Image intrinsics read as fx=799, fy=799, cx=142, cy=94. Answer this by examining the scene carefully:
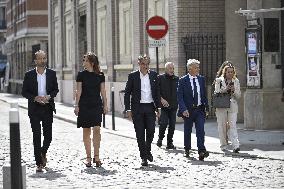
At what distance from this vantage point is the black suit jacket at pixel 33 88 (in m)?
12.9

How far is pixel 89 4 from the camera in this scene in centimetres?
3491

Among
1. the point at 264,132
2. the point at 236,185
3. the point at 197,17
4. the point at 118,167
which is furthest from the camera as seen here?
the point at 197,17

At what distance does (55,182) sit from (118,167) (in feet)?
6.34

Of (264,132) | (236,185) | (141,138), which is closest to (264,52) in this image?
(264,132)

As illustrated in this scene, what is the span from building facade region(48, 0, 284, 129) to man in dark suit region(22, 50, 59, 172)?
766 cm

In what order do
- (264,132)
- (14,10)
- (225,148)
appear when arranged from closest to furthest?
(225,148) < (264,132) < (14,10)

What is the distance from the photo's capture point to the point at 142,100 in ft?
44.9

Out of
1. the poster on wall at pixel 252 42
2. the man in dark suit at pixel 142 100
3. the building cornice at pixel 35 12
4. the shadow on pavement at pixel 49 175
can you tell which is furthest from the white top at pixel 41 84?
the building cornice at pixel 35 12

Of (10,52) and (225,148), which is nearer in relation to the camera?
(225,148)

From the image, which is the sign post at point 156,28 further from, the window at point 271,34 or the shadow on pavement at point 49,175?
the shadow on pavement at point 49,175

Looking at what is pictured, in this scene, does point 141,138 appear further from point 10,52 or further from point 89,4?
point 10,52

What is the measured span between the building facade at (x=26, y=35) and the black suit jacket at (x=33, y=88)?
44.5 meters

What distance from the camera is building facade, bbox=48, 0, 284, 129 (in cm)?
1953

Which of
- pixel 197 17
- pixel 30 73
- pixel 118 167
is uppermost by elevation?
pixel 197 17
